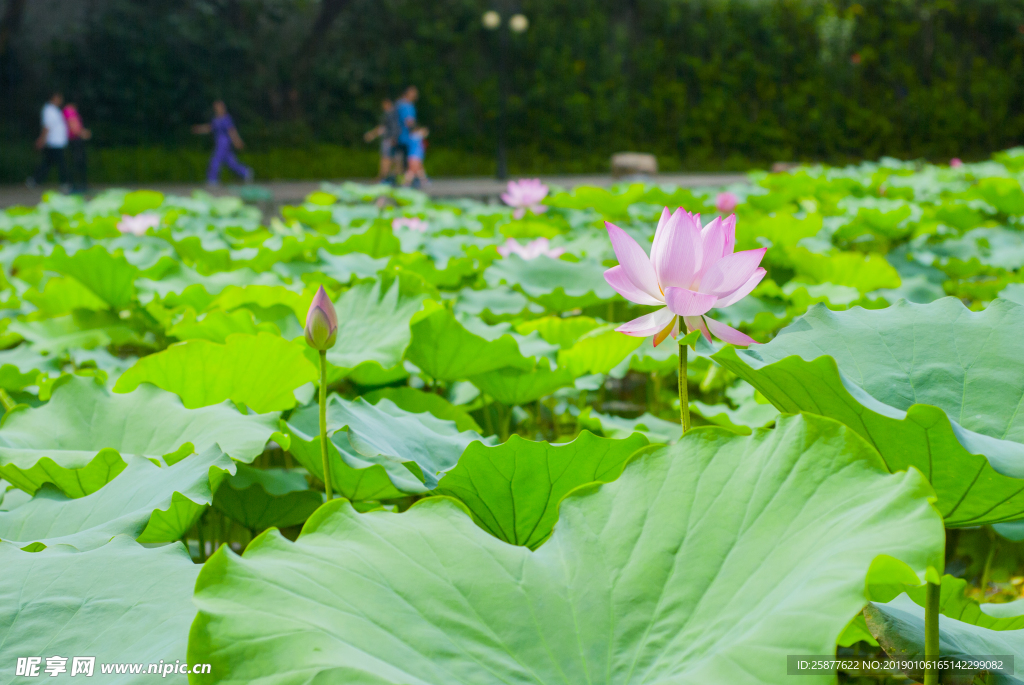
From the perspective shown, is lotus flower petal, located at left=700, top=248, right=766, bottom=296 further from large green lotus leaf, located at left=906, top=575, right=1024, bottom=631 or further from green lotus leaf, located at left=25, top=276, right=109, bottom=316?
green lotus leaf, located at left=25, top=276, right=109, bottom=316

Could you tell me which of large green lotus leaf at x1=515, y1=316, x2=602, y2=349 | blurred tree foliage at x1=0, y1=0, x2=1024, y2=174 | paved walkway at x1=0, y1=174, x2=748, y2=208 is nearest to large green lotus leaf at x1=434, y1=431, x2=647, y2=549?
large green lotus leaf at x1=515, y1=316, x2=602, y2=349

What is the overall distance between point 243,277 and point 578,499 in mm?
1372

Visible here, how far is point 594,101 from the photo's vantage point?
14.4m

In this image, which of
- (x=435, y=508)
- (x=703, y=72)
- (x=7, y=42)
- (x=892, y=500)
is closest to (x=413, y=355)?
(x=435, y=508)

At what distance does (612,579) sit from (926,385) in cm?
41

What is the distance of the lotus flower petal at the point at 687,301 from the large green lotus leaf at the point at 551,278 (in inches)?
37.6

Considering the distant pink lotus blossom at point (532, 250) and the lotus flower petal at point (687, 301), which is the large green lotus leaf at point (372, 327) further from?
the distant pink lotus blossom at point (532, 250)

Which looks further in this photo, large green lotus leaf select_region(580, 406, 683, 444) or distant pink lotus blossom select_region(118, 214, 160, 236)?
distant pink lotus blossom select_region(118, 214, 160, 236)

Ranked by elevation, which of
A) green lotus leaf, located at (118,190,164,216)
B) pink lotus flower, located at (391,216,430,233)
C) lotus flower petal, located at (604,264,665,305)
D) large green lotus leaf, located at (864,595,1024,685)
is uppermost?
lotus flower petal, located at (604,264,665,305)

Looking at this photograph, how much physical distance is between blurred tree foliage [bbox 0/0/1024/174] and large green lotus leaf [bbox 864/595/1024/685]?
13.1m

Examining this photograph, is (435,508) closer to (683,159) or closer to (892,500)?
(892,500)

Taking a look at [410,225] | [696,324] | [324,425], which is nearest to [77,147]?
[410,225]

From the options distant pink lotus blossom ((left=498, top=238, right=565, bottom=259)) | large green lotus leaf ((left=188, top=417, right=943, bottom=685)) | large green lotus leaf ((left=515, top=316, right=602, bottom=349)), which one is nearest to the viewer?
large green lotus leaf ((left=188, top=417, right=943, bottom=685))

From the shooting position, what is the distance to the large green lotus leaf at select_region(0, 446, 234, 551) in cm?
64
